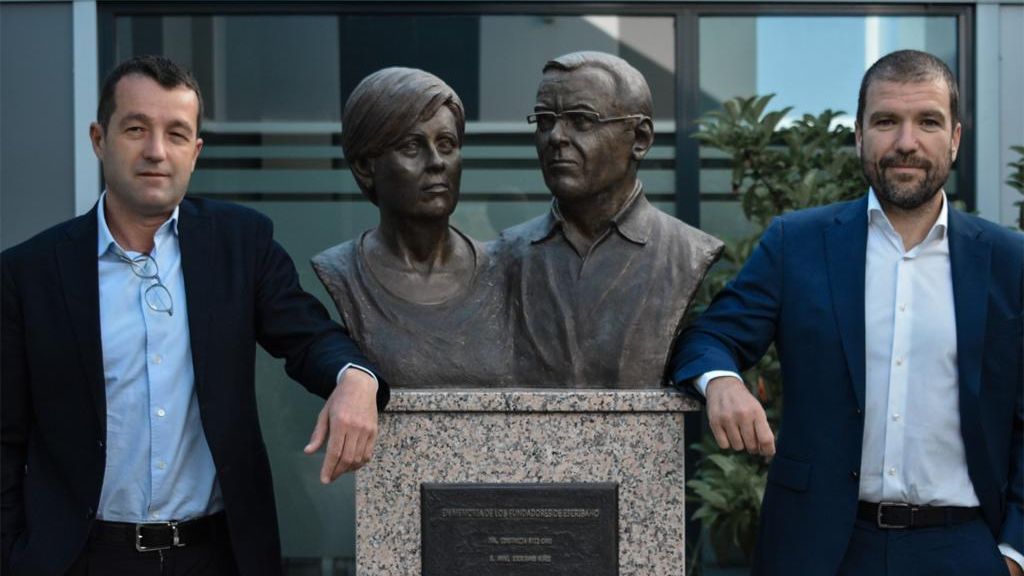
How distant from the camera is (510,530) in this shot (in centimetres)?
347

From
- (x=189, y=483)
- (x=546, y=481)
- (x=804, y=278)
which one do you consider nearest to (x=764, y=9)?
(x=804, y=278)

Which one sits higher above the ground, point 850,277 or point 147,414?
point 850,277

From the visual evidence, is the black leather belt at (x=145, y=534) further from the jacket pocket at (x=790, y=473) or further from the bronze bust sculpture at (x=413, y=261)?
the jacket pocket at (x=790, y=473)

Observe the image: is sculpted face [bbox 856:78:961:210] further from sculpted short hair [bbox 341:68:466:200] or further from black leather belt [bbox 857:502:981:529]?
sculpted short hair [bbox 341:68:466:200]

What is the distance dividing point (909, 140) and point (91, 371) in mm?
2094

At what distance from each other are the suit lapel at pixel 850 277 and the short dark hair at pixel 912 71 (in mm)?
331

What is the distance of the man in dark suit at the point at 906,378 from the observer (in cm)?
340

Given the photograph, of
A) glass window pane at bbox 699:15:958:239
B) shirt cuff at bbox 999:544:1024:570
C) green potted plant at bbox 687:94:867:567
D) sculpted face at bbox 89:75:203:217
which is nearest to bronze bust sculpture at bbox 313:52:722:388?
sculpted face at bbox 89:75:203:217

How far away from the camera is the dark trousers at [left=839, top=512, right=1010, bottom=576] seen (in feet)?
11.1

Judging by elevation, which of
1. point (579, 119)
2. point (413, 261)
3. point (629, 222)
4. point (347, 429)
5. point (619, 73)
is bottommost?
point (347, 429)

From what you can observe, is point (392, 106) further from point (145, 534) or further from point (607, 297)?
point (145, 534)

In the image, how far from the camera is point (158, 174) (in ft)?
11.0

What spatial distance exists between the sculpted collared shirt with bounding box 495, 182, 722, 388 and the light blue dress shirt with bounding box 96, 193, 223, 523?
89cm

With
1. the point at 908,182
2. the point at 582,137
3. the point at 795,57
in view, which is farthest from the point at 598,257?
the point at 795,57
